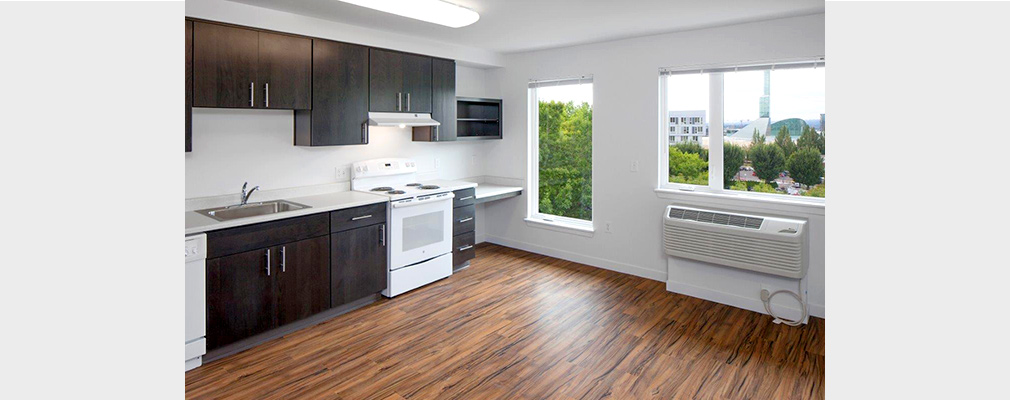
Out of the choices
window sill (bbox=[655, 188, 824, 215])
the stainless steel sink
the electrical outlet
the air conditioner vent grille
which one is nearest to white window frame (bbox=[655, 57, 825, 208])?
window sill (bbox=[655, 188, 824, 215])

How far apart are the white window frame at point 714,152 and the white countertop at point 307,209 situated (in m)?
2.38

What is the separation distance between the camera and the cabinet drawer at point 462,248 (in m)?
4.60

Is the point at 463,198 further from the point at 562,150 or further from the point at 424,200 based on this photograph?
the point at 562,150

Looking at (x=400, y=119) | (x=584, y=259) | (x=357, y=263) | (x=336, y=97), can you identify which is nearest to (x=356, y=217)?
(x=357, y=263)

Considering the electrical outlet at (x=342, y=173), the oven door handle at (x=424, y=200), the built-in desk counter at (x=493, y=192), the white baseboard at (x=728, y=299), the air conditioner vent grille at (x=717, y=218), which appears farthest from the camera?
the built-in desk counter at (x=493, y=192)

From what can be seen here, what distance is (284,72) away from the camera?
11.3 feet

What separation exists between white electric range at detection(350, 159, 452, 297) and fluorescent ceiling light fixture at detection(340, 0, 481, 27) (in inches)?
53.3

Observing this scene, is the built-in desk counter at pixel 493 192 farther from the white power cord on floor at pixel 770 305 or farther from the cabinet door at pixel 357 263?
the white power cord on floor at pixel 770 305

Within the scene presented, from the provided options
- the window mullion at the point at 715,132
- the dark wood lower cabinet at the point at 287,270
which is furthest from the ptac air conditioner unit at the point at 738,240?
the dark wood lower cabinet at the point at 287,270
